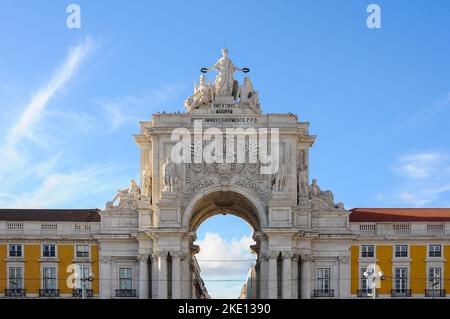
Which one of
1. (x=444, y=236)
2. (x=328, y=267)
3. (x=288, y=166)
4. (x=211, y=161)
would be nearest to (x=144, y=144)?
(x=211, y=161)

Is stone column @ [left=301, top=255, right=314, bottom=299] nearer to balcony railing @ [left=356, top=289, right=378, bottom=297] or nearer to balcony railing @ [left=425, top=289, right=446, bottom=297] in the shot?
balcony railing @ [left=356, top=289, right=378, bottom=297]

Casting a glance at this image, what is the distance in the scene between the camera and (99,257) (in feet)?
235

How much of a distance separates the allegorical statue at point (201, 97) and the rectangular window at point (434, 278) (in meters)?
19.8

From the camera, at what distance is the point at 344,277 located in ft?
233

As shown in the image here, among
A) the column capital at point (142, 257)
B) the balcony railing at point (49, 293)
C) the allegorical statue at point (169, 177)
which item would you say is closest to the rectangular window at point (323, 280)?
the allegorical statue at point (169, 177)

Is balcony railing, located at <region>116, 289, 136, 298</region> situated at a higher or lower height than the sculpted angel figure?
lower

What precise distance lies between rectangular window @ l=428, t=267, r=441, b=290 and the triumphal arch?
5837mm

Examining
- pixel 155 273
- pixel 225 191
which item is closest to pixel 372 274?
pixel 225 191

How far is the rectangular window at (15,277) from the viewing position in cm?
7094

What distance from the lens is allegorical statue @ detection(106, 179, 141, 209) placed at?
2830 inches

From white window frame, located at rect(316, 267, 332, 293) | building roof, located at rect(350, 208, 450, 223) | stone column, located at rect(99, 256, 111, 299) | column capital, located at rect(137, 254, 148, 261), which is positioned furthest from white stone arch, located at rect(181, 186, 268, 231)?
building roof, located at rect(350, 208, 450, 223)

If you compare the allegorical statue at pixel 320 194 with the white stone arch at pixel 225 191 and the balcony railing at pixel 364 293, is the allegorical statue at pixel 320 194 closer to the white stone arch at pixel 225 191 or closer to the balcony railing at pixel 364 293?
the white stone arch at pixel 225 191
